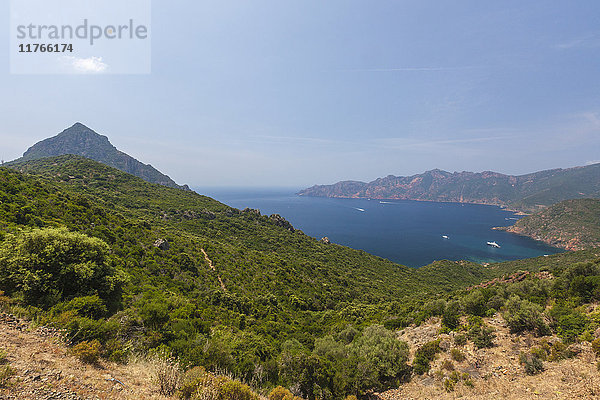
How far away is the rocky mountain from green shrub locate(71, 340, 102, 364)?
183 m

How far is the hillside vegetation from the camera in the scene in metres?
8.41

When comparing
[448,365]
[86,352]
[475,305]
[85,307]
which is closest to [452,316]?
[475,305]

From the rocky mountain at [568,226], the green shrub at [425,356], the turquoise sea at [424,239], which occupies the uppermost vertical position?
the green shrub at [425,356]

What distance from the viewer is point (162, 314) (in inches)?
415

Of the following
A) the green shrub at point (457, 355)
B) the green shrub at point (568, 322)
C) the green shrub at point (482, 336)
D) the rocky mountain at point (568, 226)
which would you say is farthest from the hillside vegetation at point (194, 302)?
the rocky mountain at point (568, 226)

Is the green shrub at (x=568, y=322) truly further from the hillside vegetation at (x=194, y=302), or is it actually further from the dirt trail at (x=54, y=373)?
the dirt trail at (x=54, y=373)

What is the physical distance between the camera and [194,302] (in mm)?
18719

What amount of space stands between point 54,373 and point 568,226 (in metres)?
211

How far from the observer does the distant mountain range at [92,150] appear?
15112 cm

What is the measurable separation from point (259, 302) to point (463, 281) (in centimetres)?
6841

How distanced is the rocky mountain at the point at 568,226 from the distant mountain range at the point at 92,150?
786ft

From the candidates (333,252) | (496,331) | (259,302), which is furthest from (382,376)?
(333,252)

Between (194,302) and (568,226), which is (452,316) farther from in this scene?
(568,226)

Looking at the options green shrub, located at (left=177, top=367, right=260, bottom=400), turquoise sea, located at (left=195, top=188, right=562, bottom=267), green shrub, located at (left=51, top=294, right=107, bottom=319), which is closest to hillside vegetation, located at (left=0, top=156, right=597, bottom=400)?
green shrub, located at (left=51, top=294, right=107, bottom=319)
